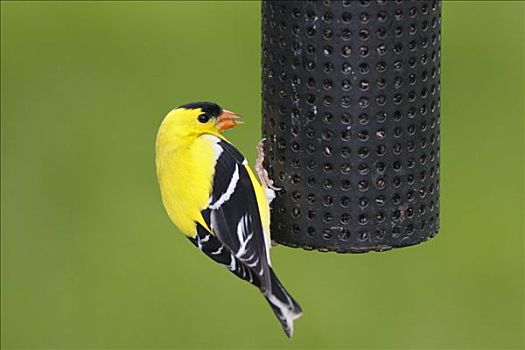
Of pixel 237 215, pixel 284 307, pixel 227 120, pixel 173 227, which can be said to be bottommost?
pixel 173 227

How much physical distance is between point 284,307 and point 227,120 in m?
0.81

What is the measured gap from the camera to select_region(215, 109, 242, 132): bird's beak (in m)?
6.48

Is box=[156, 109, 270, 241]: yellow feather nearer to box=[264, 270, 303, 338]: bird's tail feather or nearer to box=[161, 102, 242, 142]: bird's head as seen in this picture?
box=[161, 102, 242, 142]: bird's head

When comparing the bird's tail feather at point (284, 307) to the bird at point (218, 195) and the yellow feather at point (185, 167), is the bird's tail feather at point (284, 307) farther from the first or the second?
the yellow feather at point (185, 167)

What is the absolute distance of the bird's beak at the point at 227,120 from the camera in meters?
6.48

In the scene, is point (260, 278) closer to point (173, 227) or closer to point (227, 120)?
point (227, 120)

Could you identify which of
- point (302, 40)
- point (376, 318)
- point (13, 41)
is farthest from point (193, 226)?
point (13, 41)

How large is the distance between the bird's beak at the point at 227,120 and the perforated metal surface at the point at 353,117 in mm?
133

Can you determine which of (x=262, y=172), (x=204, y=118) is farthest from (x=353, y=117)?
(x=204, y=118)

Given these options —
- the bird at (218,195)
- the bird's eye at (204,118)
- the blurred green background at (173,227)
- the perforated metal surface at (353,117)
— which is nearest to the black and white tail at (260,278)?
the bird at (218,195)

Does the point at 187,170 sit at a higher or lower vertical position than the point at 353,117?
lower

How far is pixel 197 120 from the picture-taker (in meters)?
6.44

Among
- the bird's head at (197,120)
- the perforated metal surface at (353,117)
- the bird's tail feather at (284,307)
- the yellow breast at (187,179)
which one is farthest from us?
the bird's head at (197,120)

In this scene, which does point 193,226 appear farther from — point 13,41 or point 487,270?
point 13,41
